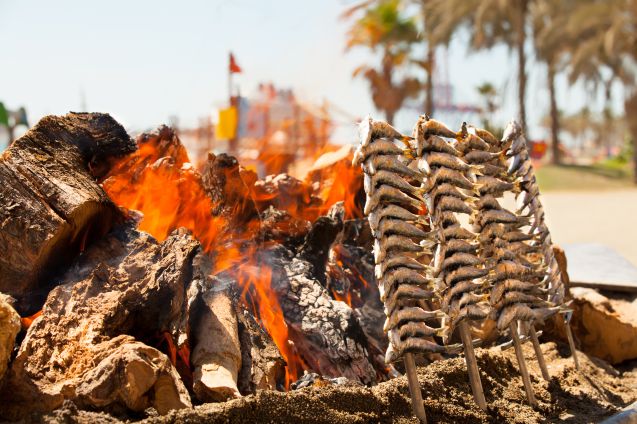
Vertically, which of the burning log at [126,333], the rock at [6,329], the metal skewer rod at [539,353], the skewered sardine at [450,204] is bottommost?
the metal skewer rod at [539,353]

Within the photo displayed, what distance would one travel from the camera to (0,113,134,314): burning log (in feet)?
13.3

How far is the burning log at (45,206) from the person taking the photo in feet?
13.3

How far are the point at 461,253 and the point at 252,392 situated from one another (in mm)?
1246

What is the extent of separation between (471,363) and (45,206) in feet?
7.63

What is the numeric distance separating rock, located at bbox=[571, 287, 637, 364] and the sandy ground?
197 inches

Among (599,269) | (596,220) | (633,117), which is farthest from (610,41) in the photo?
(599,269)

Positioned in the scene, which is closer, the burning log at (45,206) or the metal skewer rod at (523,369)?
the burning log at (45,206)

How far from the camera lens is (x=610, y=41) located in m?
34.2

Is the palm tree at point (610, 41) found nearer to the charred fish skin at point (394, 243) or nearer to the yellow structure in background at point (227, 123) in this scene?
the yellow structure in background at point (227, 123)

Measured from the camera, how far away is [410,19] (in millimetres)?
34219

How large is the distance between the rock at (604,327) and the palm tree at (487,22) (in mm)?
28413

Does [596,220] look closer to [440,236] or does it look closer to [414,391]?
[440,236]

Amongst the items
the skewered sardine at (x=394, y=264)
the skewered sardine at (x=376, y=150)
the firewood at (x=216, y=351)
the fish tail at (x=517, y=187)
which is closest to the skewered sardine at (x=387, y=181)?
the skewered sardine at (x=376, y=150)

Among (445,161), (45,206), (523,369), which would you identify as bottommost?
(523,369)
